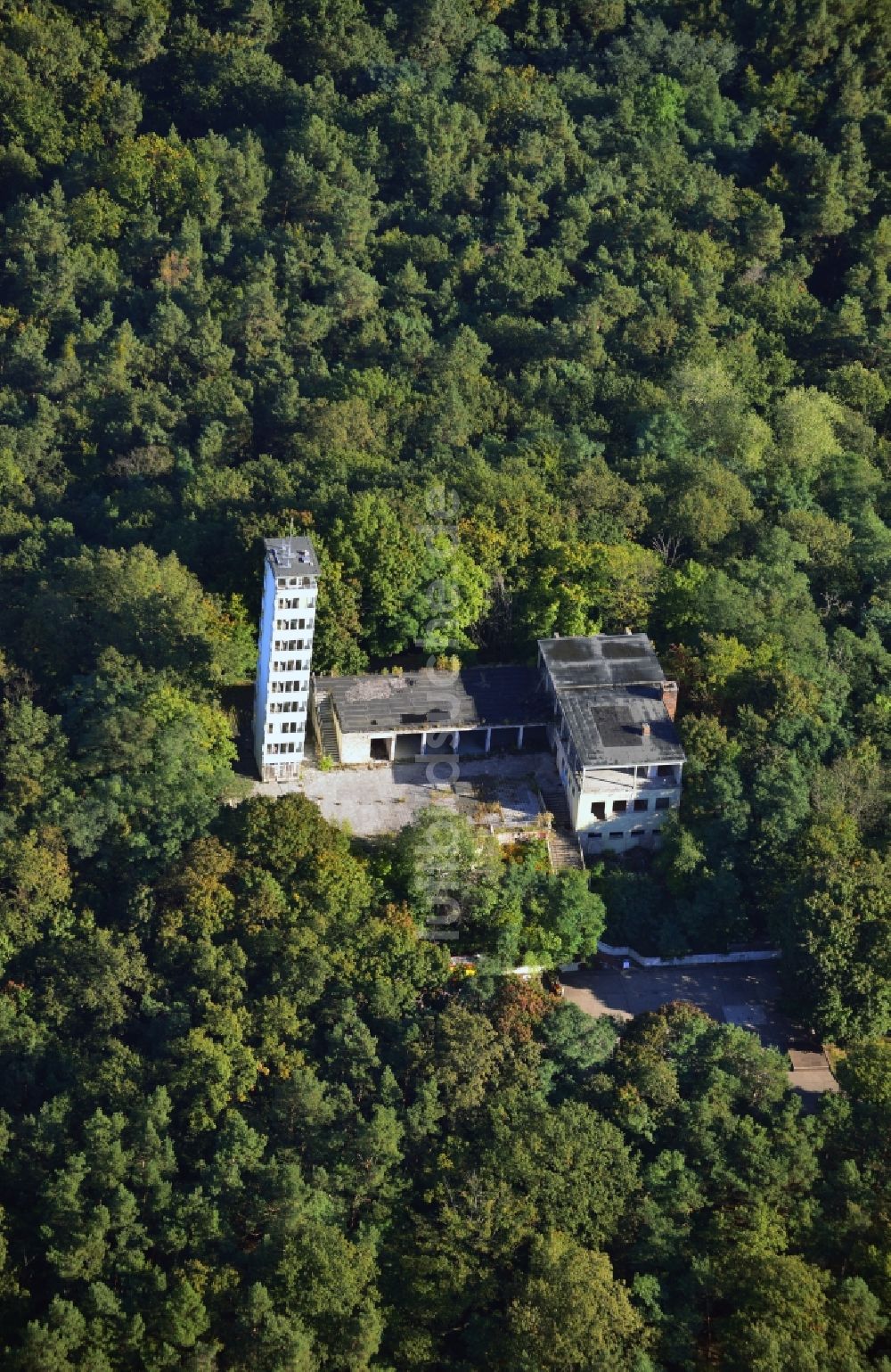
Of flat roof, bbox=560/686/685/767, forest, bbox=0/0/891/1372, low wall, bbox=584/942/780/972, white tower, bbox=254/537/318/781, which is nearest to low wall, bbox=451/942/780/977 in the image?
low wall, bbox=584/942/780/972

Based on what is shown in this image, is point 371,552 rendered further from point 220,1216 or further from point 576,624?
point 220,1216

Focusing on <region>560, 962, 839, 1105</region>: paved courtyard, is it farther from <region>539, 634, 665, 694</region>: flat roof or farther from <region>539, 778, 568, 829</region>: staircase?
<region>539, 634, 665, 694</region>: flat roof

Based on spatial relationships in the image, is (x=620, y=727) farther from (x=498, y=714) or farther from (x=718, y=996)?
(x=718, y=996)

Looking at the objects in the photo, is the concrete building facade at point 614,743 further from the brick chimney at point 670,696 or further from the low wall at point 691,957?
the low wall at point 691,957

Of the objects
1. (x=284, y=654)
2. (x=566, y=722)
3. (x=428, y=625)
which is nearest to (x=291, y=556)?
(x=284, y=654)

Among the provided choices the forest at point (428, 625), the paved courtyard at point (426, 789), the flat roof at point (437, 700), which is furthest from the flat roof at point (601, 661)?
the paved courtyard at point (426, 789)

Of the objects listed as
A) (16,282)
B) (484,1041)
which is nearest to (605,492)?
(484,1041)
